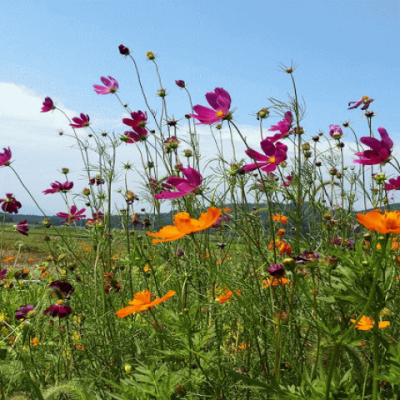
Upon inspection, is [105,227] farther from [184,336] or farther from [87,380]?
[184,336]

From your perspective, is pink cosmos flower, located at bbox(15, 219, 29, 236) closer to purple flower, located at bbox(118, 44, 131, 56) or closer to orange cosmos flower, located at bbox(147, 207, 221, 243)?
purple flower, located at bbox(118, 44, 131, 56)

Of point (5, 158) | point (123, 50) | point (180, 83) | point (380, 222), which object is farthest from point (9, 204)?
point (380, 222)

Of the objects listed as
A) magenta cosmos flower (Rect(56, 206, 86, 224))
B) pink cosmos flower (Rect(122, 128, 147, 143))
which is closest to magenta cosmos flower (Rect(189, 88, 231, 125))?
pink cosmos flower (Rect(122, 128, 147, 143))

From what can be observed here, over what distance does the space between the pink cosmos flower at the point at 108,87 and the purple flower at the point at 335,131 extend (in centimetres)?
123

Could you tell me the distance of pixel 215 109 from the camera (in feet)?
4.04

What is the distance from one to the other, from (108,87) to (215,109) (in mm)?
1309

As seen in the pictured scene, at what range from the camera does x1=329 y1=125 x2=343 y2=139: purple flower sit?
228cm

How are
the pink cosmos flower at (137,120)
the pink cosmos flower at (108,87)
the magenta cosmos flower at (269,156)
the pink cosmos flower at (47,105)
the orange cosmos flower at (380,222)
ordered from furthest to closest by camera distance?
the pink cosmos flower at (47,105)
the pink cosmos flower at (108,87)
the pink cosmos flower at (137,120)
the magenta cosmos flower at (269,156)
the orange cosmos flower at (380,222)

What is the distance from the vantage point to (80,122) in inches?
99.7

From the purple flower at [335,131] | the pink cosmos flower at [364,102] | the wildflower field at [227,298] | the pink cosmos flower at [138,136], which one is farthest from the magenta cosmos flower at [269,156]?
the pink cosmos flower at [364,102]

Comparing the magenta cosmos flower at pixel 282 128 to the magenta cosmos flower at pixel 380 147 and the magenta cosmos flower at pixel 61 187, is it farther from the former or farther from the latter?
the magenta cosmos flower at pixel 61 187

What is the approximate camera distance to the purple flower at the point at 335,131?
2.28 metres

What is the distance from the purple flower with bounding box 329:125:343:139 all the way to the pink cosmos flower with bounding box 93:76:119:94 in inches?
48.3

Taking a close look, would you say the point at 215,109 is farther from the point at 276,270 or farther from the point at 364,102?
the point at 364,102
